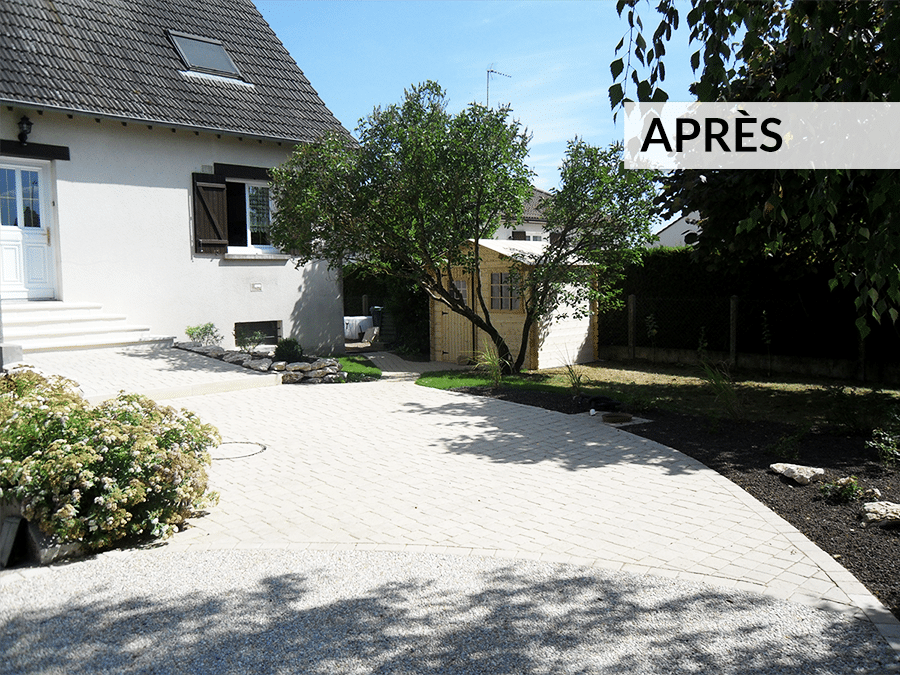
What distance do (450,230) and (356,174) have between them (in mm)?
1957

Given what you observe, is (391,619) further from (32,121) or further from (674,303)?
(674,303)

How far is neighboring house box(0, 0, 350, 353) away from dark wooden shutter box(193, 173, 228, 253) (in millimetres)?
28

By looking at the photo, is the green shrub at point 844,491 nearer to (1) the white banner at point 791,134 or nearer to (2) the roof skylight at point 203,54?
(1) the white banner at point 791,134

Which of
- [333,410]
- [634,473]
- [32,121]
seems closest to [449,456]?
[634,473]

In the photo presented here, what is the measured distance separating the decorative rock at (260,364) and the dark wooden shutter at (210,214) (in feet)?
12.2

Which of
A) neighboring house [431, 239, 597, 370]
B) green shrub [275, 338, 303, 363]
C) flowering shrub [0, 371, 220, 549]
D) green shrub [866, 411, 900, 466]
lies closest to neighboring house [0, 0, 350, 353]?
neighboring house [431, 239, 597, 370]

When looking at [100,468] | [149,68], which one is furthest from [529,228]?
[100,468]

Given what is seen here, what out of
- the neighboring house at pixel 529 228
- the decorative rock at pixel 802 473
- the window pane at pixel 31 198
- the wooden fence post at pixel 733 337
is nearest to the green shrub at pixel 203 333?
the window pane at pixel 31 198

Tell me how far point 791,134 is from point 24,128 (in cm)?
1230

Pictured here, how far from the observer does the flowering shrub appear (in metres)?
4.95

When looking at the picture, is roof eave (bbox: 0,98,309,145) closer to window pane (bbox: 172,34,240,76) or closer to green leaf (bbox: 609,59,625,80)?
window pane (bbox: 172,34,240,76)

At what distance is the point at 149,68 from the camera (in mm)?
15227

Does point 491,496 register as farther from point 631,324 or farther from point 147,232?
point 631,324

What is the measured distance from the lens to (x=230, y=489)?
6629 mm
